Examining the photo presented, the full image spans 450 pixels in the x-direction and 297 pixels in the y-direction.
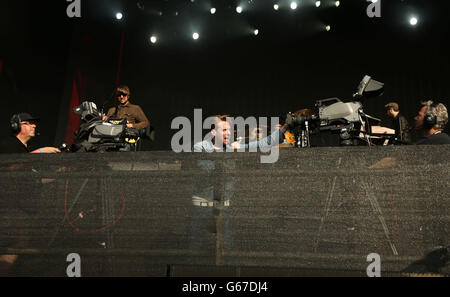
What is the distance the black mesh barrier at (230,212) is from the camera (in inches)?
52.2

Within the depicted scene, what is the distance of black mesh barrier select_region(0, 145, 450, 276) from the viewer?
133 cm

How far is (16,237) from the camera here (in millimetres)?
1467

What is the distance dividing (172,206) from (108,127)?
56cm

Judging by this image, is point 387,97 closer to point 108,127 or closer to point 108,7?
point 108,7

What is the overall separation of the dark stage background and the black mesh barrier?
11.5ft

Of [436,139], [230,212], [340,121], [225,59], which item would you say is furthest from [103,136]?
[225,59]

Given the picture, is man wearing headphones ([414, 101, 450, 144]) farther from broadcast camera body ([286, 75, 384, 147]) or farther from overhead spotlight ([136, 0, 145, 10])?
overhead spotlight ([136, 0, 145, 10])

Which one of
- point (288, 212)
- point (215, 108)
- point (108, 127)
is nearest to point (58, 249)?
point (108, 127)

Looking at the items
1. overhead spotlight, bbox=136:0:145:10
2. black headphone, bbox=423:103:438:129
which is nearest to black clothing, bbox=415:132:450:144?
black headphone, bbox=423:103:438:129

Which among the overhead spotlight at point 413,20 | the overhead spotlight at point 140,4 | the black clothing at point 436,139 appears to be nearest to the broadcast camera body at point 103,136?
the black clothing at point 436,139

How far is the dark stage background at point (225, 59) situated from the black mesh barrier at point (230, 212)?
3.51m

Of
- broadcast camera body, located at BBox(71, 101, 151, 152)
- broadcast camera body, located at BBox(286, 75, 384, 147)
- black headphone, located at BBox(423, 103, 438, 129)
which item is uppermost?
black headphone, located at BBox(423, 103, 438, 129)

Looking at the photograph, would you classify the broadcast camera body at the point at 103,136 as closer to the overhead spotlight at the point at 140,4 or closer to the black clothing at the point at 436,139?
the black clothing at the point at 436,139

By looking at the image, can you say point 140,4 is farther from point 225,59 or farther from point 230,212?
point 230,212
